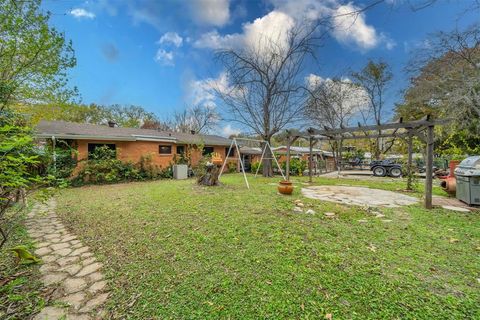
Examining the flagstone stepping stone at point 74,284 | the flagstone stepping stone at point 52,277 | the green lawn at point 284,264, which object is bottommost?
the flagstone stepping stone at point 74,284

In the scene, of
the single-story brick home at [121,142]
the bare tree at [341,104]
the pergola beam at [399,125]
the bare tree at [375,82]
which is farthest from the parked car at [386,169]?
the single-story brick home at [121,142]

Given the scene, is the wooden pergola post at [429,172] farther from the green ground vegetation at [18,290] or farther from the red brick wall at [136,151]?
the red brick wall at [136,151]

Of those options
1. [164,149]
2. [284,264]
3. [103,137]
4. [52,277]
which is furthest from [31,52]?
[284,264]

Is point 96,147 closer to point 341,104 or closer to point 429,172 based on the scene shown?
point 429,172

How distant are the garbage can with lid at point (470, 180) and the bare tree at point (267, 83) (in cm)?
812

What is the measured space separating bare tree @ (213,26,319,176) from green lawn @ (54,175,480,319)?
8.78 metres

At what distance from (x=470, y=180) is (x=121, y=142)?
1430cm

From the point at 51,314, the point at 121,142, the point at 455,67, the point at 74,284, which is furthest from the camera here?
the point at 121,142

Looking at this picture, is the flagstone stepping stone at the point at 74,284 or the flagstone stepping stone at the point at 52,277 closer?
the flagstone stepping stone at the point at 74,284

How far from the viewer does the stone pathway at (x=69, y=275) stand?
1902 mm

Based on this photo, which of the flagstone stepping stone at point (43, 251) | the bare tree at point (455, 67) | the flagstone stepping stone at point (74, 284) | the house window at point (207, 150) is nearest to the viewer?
the flagstone stepping stone at point (74, 284)

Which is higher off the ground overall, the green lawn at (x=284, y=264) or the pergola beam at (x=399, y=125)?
the pergola beam at (x=399, y=125)

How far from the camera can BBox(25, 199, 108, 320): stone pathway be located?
1902 millimetres

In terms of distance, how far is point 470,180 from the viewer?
5.70 m
